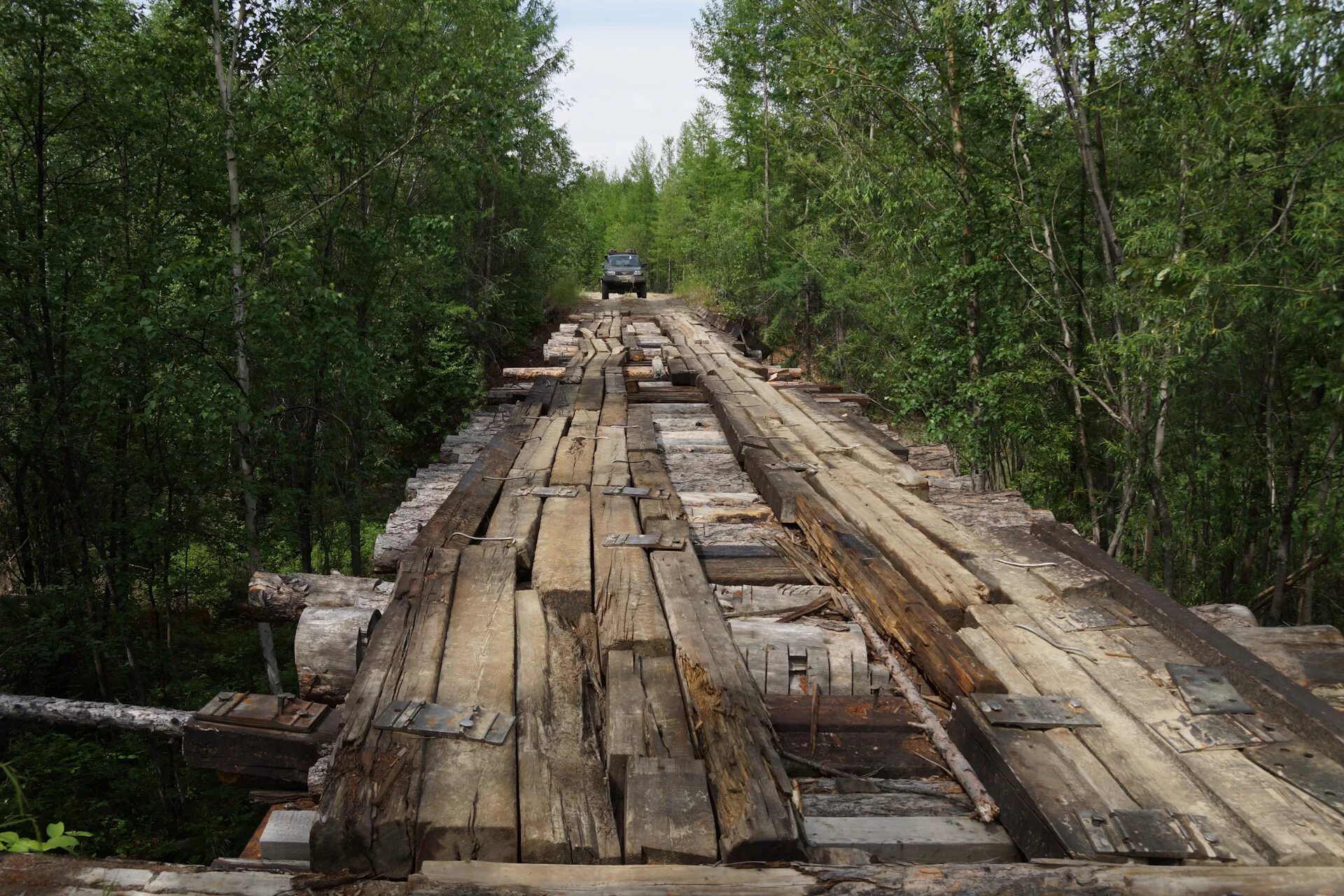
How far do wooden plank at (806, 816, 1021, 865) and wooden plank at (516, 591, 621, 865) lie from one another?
50 cm

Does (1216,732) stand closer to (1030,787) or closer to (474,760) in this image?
(1030,787)

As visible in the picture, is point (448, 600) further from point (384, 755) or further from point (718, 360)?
point (718, 360)

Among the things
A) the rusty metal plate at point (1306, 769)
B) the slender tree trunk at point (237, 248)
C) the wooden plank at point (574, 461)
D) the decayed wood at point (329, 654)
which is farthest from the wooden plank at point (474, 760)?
the slender tree trunk at point (237, 248)

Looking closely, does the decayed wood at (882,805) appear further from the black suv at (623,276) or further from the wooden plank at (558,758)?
the black suv at (623,276)

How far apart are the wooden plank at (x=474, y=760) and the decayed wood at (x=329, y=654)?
0.32m

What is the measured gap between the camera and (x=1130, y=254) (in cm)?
852

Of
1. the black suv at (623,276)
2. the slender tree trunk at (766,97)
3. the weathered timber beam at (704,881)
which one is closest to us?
the weathered timber beam at (704,881)

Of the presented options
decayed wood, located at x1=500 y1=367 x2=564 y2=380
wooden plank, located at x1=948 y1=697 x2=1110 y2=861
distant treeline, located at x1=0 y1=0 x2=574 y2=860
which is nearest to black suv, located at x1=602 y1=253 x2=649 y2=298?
distant treeline, located at x1=0 y1=0 x2=574 y2=860

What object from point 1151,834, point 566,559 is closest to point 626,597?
point 566,559

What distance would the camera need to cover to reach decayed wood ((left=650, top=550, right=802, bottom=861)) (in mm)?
1671

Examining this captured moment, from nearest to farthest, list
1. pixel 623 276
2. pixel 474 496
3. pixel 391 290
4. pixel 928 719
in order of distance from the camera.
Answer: pixel 928 719 → pixel 474 496 → pixel 391 290 → pixel 623 276

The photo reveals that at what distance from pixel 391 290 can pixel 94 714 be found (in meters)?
10.5

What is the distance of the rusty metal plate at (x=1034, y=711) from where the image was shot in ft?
7.18

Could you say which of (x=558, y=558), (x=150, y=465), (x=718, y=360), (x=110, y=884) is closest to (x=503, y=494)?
(x=558, y=558)
